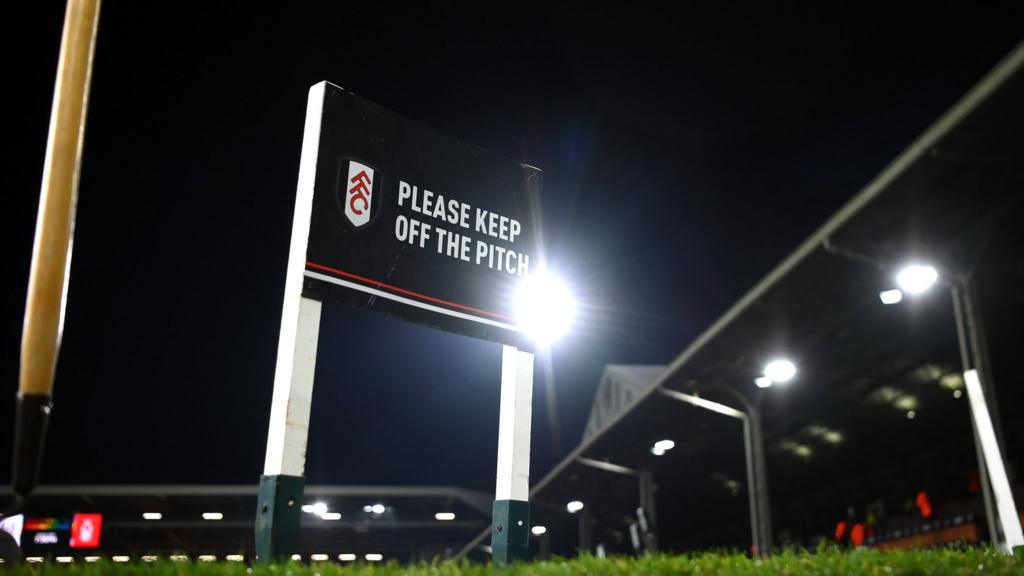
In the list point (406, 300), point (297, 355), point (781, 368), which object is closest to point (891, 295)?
point (781, 368)

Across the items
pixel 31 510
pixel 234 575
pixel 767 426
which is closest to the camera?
pixel 234 575

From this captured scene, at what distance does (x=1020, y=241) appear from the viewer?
45.1 ft

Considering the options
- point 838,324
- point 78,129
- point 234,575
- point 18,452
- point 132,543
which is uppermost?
point 838,324

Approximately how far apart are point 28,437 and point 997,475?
508cm

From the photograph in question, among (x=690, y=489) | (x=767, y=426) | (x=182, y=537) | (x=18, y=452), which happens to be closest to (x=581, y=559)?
(x=18, y=452)

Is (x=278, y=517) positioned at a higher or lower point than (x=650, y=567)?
higher

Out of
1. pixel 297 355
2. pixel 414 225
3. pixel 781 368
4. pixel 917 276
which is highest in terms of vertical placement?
pixel 917 276

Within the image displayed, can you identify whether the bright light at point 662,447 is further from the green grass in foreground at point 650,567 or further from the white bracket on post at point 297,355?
the white bracket on post at point 297,355

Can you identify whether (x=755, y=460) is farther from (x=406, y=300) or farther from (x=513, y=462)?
(x=406, y=300)

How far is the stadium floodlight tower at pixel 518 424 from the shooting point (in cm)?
454

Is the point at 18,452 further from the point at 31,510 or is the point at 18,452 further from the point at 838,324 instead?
the point at 31,510

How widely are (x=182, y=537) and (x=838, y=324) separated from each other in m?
41.4

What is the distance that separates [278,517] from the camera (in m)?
3.79

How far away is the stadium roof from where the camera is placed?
10648mm
